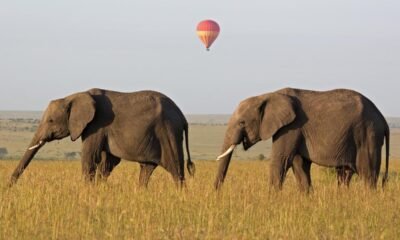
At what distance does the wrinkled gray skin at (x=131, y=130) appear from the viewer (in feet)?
52.9

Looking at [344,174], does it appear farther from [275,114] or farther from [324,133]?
[275,114]

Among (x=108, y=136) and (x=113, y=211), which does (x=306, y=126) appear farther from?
(x=113, y=211)

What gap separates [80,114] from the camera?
16359mm

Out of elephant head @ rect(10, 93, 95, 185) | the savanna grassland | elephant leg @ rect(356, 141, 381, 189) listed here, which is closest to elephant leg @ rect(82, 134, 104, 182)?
elephant head @ rect(10, 93, 95, 185)

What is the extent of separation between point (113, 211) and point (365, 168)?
214 inches

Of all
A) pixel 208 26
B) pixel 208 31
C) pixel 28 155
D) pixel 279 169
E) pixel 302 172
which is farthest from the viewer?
pixel 208 26

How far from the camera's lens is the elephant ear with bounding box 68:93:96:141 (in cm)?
1630

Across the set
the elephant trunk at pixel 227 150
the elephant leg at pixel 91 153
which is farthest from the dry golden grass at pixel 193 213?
the elephant leg at pixel 91 153

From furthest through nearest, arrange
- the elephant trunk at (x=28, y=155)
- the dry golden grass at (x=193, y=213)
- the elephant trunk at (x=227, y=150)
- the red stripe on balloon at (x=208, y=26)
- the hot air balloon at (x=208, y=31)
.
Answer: the red stripe on balloon at (x=208, y=26) < the hot air balloon at (x=208, y=31) < the elephant trunk at (x=28, y=155) < the elephant trunk at (x=227, y=150) < the dry golden grass at (x=193, y=213)

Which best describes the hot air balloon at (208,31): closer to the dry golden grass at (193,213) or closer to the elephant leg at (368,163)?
the elephant leg at (368,163)

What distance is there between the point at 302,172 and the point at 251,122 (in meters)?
1.21

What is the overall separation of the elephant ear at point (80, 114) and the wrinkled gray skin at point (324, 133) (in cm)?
265

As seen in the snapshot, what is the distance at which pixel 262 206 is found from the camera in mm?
11664

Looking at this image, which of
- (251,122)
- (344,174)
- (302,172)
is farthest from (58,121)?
(344,174)
